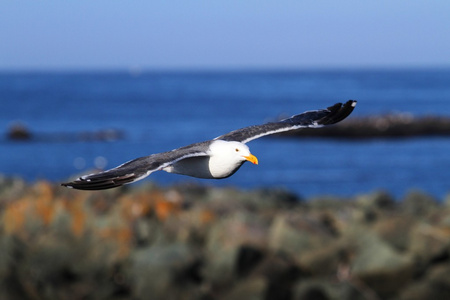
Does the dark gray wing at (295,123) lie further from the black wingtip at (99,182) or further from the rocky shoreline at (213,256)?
the rocky shoreline at (213,256)

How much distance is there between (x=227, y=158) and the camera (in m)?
6.99

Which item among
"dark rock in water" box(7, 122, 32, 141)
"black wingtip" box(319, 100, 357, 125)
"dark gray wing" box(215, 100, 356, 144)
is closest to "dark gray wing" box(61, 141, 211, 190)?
"dark gray wing" box(215, 100, 356, 144)

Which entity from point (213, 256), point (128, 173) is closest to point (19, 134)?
point (213, 256)

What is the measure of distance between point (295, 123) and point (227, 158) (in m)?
1.71

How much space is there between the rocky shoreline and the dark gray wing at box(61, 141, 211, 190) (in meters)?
7.84

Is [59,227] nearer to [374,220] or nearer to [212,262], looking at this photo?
[212,262]

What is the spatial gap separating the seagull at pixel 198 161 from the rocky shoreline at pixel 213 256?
21.2 feet

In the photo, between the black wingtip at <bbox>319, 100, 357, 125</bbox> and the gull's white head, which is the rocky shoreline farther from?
the gull's white head

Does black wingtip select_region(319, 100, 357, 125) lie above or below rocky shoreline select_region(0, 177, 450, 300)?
above

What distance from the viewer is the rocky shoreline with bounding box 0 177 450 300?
14.4 metres

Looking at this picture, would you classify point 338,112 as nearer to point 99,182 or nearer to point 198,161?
point 198,161

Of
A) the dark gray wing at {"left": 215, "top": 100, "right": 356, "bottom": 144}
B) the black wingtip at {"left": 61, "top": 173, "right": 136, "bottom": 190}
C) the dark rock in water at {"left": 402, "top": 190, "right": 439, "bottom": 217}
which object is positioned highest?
the dark gray wing at {"left": 215, "top": 100, "right": 356, "bottom": 144}

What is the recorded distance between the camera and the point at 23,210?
17.3 meters

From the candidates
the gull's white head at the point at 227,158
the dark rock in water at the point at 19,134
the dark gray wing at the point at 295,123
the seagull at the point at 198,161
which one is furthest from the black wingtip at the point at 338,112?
the dark rock in water at the point at 19,134
